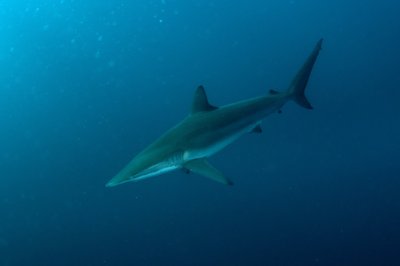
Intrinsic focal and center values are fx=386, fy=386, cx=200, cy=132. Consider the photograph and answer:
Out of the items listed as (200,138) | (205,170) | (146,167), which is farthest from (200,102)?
(146,167)

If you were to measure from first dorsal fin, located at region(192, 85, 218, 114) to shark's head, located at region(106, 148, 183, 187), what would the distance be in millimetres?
864

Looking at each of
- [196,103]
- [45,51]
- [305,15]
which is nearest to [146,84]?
[45,51]

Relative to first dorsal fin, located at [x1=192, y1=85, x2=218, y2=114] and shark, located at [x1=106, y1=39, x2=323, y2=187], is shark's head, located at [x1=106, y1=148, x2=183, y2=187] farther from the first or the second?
first dorsal fin, located at [x1=192, y1=85, x2=218, y2=114]

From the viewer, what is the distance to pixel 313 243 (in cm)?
1066

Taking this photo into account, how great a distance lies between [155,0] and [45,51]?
761 centimetres

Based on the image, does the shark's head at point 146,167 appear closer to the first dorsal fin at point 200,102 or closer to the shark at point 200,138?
the shark at point 200,138

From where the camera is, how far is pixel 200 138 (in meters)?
4.86

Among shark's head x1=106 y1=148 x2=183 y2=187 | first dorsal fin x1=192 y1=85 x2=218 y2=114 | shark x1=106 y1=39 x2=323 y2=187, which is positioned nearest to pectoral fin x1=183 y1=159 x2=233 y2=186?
shark x1=106 y1=39 x2=323 y2=187

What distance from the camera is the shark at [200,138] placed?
14.2ft

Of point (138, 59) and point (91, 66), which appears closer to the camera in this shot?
point (138, 59)

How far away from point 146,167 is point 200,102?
1.38m

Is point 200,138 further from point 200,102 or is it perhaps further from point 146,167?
point 146,167

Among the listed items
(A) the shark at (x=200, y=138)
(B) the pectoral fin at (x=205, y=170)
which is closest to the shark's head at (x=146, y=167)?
(A) the shark at (x=200, y=138)

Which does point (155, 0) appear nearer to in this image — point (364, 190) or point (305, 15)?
point (305, 15)
